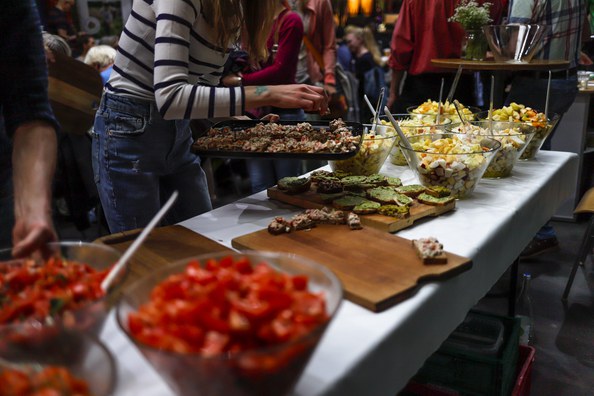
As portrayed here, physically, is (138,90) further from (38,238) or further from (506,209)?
(506,209)

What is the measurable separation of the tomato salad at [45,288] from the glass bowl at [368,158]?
1337mm

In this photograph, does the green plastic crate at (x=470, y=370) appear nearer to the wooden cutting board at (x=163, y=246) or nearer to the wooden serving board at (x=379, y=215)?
the wooden serving board at (x=379, y=215)

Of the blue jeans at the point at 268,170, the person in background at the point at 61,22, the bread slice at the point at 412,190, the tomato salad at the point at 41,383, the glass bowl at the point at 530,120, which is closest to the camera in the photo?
the tomato salad at the point at 41,383

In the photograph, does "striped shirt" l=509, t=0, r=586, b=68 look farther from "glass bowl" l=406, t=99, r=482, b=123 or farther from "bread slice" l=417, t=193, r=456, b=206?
"bread slice" l=417, t=193, r=456, b=206

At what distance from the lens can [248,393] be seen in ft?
2.63

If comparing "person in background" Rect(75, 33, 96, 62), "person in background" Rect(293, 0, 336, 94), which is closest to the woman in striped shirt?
"person in background" Rect(293, 0, 336, 94)

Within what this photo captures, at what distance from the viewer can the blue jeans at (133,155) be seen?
1.89 meters

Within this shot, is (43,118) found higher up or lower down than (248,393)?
higher up

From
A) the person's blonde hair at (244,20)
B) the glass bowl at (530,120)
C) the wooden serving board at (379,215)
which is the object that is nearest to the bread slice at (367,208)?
the wooden serving board at (379,215)

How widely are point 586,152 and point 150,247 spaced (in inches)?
160

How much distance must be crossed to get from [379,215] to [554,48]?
2.49 m

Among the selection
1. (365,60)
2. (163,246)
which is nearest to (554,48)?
(163,246)

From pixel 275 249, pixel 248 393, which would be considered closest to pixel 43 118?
pixel 275 249

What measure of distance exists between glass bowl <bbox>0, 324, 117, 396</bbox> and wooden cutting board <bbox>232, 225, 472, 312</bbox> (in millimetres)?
590
